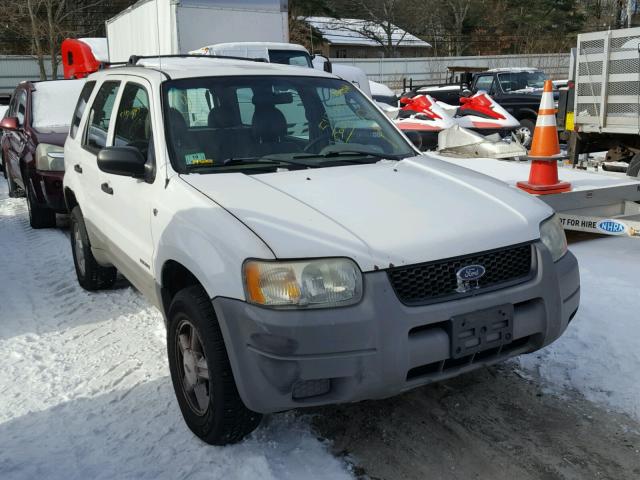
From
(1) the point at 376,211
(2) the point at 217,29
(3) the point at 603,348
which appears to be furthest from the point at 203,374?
(2) the point at 217,29

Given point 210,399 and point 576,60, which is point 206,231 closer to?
point 210,399

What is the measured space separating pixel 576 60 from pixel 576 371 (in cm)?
605

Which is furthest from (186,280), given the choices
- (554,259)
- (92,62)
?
(92,62)

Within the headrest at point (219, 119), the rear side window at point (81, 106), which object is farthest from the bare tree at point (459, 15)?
the headrest at point (219, 119)

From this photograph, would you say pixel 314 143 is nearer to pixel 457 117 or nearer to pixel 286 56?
pixel 457 117

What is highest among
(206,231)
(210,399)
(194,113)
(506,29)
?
(506,29)

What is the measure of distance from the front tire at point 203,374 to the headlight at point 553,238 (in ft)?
5.34

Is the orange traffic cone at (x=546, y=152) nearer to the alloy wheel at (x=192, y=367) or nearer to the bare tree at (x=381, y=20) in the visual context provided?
the alloy wheel at (x=192, y=367)

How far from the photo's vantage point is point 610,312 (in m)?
4.53

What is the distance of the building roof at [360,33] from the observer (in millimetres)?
51125

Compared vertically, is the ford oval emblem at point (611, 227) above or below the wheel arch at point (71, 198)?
below

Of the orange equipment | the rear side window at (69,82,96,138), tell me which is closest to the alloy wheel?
the rear side window at (69,82,96,138)

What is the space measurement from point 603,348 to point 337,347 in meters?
2.20

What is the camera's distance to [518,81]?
17.0 meters
